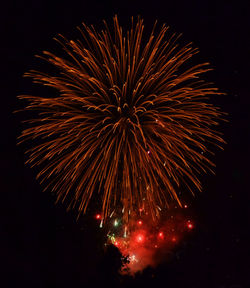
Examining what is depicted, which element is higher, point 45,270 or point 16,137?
point 16,137

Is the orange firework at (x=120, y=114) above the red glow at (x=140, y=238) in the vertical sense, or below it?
above

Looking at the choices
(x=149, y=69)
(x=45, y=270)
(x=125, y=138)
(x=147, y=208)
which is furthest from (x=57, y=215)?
(x=149, y=69)

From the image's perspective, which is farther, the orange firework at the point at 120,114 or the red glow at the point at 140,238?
the red glow at the point at 140,238

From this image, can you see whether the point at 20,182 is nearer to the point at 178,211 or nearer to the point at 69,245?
the point at 69,245

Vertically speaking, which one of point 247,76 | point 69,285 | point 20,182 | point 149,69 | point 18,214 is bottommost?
point 69,285

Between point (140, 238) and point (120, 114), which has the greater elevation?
point (120, 114)

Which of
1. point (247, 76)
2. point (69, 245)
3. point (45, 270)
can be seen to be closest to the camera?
point (45, 270)

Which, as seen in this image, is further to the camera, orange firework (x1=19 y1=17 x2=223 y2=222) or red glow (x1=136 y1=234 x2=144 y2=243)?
red glow (x1=136 y1=234 x2=144 y2=243)

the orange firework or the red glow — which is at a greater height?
the orange firework

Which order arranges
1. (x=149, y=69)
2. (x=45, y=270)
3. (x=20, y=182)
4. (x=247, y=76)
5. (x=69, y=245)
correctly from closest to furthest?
(x=149, y=69) → (x=45, y=270) → (x=69, y=245) → (x=20, y=182) → (x=247, y=76)

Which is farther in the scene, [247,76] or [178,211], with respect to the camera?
[247,76]
